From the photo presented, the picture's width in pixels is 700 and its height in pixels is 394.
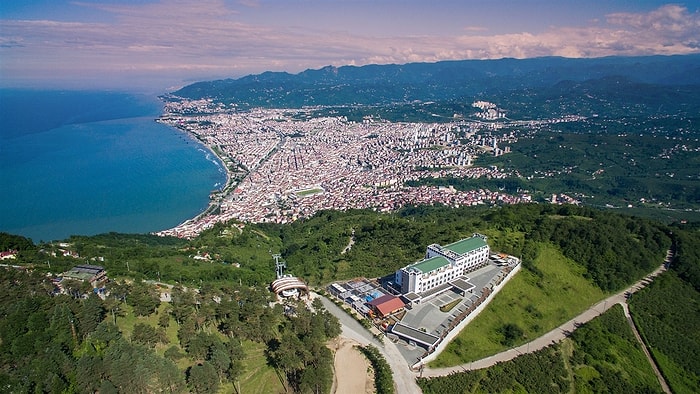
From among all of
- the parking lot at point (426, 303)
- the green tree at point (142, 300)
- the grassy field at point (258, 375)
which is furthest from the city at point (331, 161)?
the grassy field at point (258, 375)

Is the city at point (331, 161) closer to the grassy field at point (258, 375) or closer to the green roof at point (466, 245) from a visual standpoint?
the green roof at point (466, 245)

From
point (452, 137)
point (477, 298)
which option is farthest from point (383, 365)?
point (452, 137)

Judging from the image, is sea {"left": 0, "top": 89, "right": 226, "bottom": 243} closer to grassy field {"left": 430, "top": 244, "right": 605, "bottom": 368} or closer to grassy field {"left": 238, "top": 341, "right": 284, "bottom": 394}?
grassy field {"left": 238, "top": 341, "right": 284, "bottom": 394}

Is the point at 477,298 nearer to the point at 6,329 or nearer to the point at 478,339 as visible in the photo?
the point at 478,339

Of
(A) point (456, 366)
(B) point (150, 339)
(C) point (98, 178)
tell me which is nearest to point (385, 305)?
(A) point (456, 366)

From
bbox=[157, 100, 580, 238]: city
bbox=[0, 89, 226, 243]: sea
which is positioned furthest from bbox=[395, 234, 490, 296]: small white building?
bbox=[0, 89, 226, 243]: sea

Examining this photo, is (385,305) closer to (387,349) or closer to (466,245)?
(387,349)
